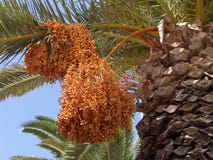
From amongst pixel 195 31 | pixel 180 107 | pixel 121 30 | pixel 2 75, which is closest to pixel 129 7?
pixel 121 30

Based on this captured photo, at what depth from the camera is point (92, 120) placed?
13.7 ft

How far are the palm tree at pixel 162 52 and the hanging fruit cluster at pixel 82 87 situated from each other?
0.28 m

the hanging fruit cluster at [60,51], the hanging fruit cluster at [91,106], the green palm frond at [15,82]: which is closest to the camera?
the hanging fruit cluster at [91,106]

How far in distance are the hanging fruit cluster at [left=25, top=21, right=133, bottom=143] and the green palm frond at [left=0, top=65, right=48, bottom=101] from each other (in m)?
3.73

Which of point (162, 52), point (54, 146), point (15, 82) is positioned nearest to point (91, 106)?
point (162, 52)

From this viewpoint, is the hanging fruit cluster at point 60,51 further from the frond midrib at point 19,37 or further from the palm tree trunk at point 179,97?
the palm tree trunk at point 179,97

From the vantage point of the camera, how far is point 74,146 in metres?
10.8

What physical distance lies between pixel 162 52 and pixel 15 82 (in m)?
4.33

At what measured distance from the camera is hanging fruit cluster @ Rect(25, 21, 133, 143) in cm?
415

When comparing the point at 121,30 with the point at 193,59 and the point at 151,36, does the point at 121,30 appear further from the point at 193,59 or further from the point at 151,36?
the point at 193,59

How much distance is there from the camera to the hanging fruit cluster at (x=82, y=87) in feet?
13.6

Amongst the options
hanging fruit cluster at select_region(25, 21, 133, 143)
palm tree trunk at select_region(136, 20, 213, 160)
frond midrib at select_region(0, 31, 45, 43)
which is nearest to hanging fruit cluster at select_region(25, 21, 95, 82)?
hanging fruit cluster at select_region(25, 21, 133, 143)

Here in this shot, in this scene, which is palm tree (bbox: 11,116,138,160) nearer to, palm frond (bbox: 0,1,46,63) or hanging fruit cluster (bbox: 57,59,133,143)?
palm frond (bbox: 0,1,46,63)

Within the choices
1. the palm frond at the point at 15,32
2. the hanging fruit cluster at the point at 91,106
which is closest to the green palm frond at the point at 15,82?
the palm frond at the point at 15,32
